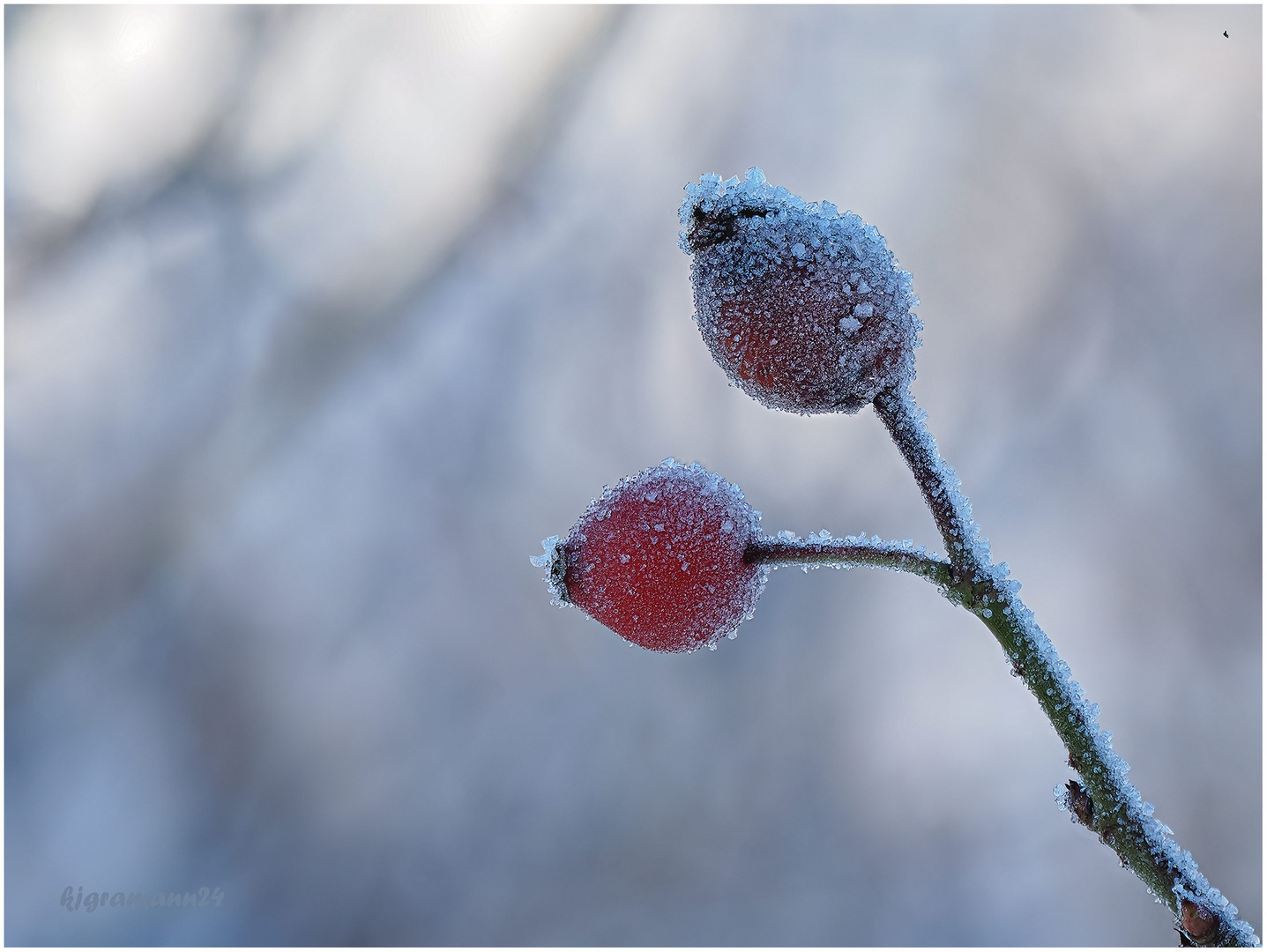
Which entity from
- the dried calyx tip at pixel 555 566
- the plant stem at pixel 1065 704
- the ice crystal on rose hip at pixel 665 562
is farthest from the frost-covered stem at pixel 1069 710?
the dried calyx tip at pixel 555 566

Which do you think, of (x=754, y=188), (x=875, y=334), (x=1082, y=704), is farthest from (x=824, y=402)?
(x=1082, y=704)

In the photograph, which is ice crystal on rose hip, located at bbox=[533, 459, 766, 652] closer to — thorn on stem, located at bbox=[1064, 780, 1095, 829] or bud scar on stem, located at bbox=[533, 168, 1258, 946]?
bud scar on stem, located at bbox=[533, 168, 1258, 946]

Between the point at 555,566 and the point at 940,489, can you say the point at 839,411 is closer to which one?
the point at 940,489

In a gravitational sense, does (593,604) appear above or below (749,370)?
below

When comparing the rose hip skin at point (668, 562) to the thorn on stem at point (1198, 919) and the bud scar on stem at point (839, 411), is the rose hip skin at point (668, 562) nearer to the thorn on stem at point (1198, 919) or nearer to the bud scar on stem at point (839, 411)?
the bud scar on stem at point (839, 411)

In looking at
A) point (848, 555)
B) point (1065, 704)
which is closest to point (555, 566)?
point (848, 555)

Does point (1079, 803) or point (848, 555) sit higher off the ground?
point (848, 555)

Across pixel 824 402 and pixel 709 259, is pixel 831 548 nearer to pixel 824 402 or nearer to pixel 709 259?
pixel 824 402
